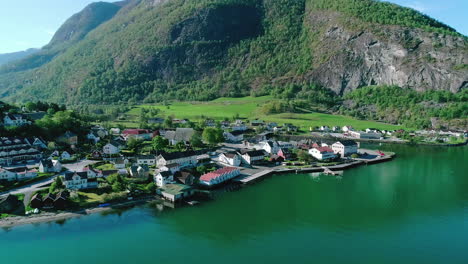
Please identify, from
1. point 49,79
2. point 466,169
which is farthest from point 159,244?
point 49,79

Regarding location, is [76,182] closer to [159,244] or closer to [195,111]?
[159,244]

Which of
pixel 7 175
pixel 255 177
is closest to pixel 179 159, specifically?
pixel 255 177

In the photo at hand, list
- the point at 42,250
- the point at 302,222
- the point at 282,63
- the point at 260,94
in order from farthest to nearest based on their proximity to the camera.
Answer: the point at 282,63 → the point at 260,94 → the point at 302,222 → the point at 42,250

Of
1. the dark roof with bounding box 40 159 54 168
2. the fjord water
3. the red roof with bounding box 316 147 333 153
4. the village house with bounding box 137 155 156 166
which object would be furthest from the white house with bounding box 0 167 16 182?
the red roof with bounding box 316 147 333 153

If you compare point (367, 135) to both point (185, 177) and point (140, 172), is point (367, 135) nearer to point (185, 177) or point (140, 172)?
point (185, 177)

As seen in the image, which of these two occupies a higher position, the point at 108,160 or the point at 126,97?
the point at 126,97

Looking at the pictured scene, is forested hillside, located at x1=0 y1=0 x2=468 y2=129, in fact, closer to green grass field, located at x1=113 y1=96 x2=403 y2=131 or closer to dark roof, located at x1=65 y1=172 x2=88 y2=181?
green grass field, located at x1=113 y1=96 x2=403 y2=131

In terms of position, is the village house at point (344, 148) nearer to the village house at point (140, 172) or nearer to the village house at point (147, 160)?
the village house at point (147, 160)
